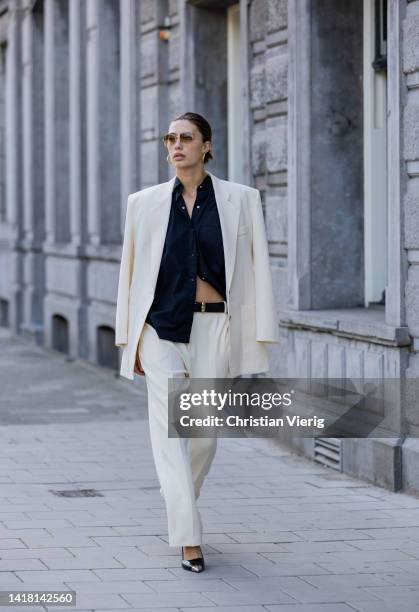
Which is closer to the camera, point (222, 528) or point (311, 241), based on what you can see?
point (222, 528)

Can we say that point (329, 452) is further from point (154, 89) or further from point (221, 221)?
point (154, 89)

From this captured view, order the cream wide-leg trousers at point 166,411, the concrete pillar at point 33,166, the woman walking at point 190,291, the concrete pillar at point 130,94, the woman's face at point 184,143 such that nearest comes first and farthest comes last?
the cream wide-leg trousers at point 166,411
the woman walking at point 190,291
the woman's face at point 184,143
the concrete pillar at point 130,94
the concrete pillar at point 33,166

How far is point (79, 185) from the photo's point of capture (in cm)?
1748

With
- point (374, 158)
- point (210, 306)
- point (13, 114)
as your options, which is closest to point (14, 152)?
point (13, 114)

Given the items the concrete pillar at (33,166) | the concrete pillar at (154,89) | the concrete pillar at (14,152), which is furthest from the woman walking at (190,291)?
the concrete pillar at (14,152)

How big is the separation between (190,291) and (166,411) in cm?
55

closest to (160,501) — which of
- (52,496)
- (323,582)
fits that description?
(52,496)

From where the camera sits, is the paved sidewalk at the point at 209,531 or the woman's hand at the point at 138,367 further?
the woman's hand at the point at 138,367

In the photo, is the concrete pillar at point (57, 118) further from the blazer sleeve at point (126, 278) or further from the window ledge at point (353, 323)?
the blazer sleeve at point (126, 278)

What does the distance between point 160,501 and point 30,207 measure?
41.6 ft

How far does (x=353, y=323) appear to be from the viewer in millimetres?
9398

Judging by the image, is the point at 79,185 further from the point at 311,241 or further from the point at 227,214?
the point at 227,214

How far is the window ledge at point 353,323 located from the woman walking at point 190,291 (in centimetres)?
205

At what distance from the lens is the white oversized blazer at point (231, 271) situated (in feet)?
22.2
